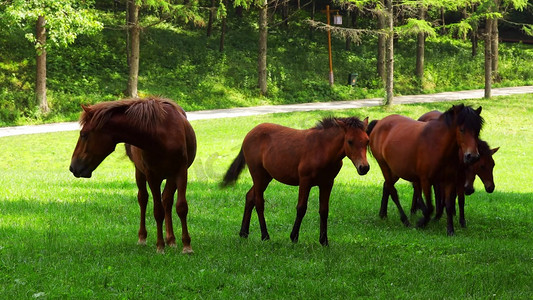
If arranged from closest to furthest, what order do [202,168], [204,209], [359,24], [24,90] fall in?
1. [204,209]
2. [202,168]
3. [24,90]
4. [359,24]

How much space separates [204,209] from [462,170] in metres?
4.84

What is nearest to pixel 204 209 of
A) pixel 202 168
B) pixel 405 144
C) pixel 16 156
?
pixel 405 144

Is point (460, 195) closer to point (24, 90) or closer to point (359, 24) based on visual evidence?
point (24, 90)

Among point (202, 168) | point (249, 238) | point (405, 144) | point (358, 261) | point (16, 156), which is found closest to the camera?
point (358, 261)

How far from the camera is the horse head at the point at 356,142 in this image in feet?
29.2

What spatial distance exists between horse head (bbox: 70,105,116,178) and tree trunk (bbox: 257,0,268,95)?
28479 mm

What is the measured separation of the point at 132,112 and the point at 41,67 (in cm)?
2330

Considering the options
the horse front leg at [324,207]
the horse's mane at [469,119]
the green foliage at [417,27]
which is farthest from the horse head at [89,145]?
the green foliage at [417,27]

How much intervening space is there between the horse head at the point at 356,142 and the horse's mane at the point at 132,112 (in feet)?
7.92

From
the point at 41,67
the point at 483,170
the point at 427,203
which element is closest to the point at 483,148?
the point at 483,170

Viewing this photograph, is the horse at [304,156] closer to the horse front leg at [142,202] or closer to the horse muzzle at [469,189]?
the horse front leg at [142,202]

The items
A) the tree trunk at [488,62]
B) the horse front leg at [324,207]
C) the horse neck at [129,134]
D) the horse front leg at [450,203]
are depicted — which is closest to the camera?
the horse neck at [129,134]

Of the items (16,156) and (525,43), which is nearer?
(16,156)

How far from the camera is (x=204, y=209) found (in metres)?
13.3
